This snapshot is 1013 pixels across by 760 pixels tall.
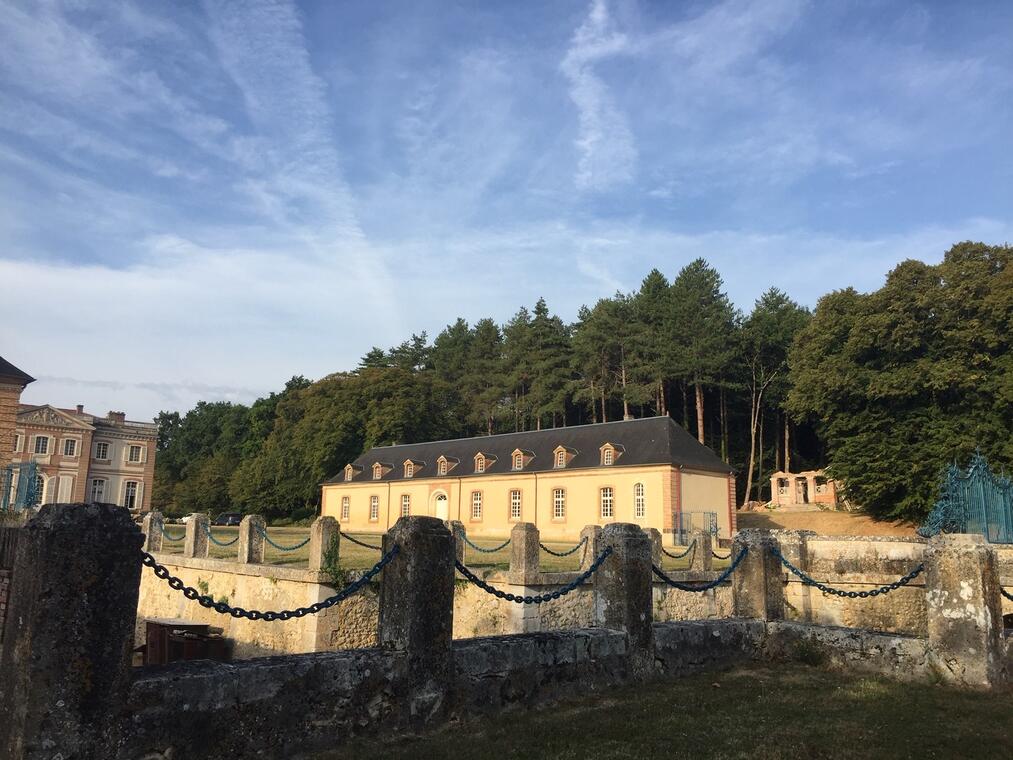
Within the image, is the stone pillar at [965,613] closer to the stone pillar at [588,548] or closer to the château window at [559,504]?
the stone pillar at [588,548]

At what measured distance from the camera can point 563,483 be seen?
39.9 m

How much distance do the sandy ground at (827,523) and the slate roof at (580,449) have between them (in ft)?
15.6

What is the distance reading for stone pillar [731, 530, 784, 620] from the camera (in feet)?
28.0

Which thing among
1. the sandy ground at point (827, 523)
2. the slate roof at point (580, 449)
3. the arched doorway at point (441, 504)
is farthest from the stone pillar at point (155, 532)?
the sandy ground at point (827, 523)

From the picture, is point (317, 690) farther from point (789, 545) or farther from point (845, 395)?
point (845, 395)

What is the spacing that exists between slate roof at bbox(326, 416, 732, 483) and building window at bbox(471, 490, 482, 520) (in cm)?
110

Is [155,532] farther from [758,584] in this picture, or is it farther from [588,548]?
[758,584]

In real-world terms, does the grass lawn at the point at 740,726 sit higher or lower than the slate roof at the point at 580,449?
lower

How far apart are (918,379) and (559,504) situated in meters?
18.1

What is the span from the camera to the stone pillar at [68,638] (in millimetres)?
3744

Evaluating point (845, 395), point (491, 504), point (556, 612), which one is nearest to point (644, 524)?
point (491, 504)

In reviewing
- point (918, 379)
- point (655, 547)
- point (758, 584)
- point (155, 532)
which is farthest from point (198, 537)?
point (918, 379)

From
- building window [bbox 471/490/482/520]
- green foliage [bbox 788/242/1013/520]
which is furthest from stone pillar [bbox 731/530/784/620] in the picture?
building window [bbox 471/490/482/520]

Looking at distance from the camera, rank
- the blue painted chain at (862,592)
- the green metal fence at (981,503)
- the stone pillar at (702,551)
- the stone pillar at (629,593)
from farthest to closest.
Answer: the stone pillar at (702,551)
the green metal fence at (981,503)
the blue painted chain at (862,592)
the stone pillar at (629,593)
